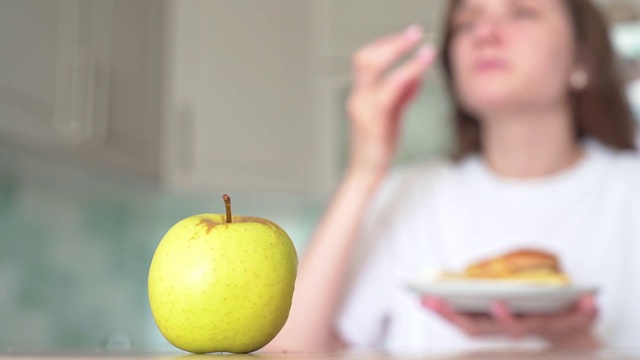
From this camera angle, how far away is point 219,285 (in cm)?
42

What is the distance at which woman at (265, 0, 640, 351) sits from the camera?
1.38m

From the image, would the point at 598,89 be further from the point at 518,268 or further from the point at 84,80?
the point at 84,80

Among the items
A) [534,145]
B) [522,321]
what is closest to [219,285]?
[522,321]

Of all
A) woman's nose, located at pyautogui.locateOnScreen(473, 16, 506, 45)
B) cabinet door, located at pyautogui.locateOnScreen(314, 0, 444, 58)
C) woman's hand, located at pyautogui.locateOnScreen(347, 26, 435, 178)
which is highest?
cabinet door, located at pyautogui.locateOnScreen(314, 0, 444, 58)

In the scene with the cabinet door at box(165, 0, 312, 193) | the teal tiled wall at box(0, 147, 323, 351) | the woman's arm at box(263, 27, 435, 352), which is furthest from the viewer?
the cabinet door at box(165, 0, 312, 193)

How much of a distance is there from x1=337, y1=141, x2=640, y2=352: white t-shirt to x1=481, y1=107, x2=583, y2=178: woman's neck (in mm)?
26

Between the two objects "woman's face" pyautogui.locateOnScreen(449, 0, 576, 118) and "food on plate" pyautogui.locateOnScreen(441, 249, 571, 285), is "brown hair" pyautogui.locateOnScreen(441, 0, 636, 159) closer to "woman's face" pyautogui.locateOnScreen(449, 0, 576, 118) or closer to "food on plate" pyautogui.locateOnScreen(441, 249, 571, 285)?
"woman's face" pyautogui.locateOnScreen(449, 0, 576, 118)

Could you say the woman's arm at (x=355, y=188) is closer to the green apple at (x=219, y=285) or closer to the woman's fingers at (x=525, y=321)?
the woman's fingers at (x=525, y=321)

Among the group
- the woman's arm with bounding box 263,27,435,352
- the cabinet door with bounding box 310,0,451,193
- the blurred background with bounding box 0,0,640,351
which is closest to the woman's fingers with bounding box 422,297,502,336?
the woman's arm with bounding box 263,27,435,352

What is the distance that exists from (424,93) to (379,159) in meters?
0.98

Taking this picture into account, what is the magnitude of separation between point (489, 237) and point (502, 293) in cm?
49

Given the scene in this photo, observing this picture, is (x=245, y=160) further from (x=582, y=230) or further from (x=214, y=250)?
(x=214, y=250)

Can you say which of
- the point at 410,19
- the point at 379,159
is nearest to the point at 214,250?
the point at 379,159

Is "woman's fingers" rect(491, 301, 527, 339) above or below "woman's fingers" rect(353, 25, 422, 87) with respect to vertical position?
below
